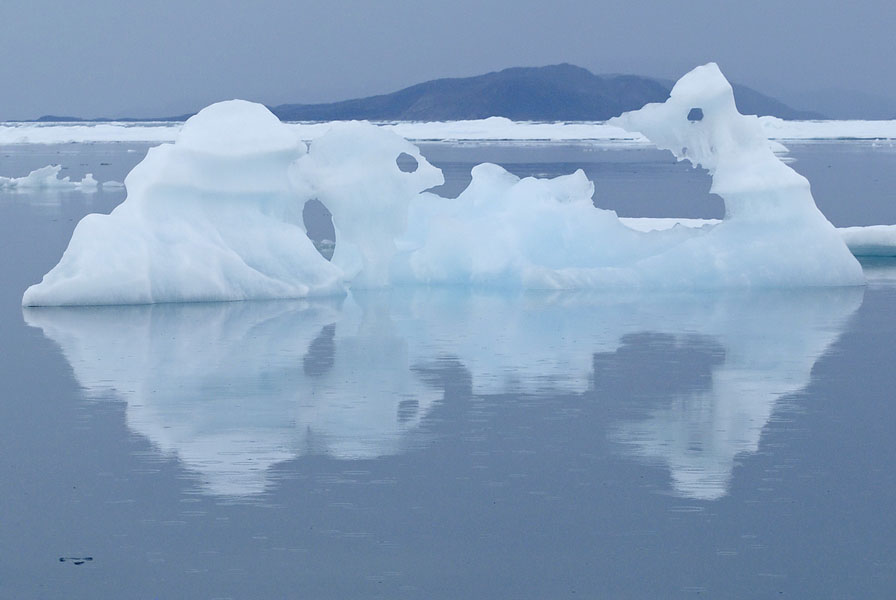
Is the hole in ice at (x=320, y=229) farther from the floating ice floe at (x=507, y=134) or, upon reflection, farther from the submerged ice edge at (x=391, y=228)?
the floating ice floe at (x=507, y=134)

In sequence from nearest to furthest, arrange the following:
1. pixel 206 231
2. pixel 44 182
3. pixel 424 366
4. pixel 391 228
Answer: pixel 424 366 < pixel 206 231 < pixel 391 228 < pixel 44 182

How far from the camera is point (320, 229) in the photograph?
19.7 metres

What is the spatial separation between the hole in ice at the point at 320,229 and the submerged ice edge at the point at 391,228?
1588 mm

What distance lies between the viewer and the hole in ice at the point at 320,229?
635 inches

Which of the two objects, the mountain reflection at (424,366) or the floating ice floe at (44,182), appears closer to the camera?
the mountain reflection at (424,366)

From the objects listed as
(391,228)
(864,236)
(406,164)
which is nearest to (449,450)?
(391,228)

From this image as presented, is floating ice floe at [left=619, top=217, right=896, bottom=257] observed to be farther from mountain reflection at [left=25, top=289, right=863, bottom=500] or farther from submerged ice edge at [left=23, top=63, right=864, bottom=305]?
mountain reflection at [left=25, top=289, right=863, bottom=500]

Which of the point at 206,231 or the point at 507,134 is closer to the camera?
the point at 206,231

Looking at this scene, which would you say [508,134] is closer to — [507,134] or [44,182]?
[507,134]

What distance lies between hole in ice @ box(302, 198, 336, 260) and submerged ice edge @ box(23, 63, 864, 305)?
1588 millimetres

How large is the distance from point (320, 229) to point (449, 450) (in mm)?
12948

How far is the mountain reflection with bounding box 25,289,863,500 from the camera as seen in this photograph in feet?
23.6

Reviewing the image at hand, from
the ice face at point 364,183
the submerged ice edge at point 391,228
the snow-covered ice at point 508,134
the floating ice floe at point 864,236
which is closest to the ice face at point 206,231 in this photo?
the submerged ice edge at point 391,228

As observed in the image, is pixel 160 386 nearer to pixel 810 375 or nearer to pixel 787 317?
pixel 810 375
